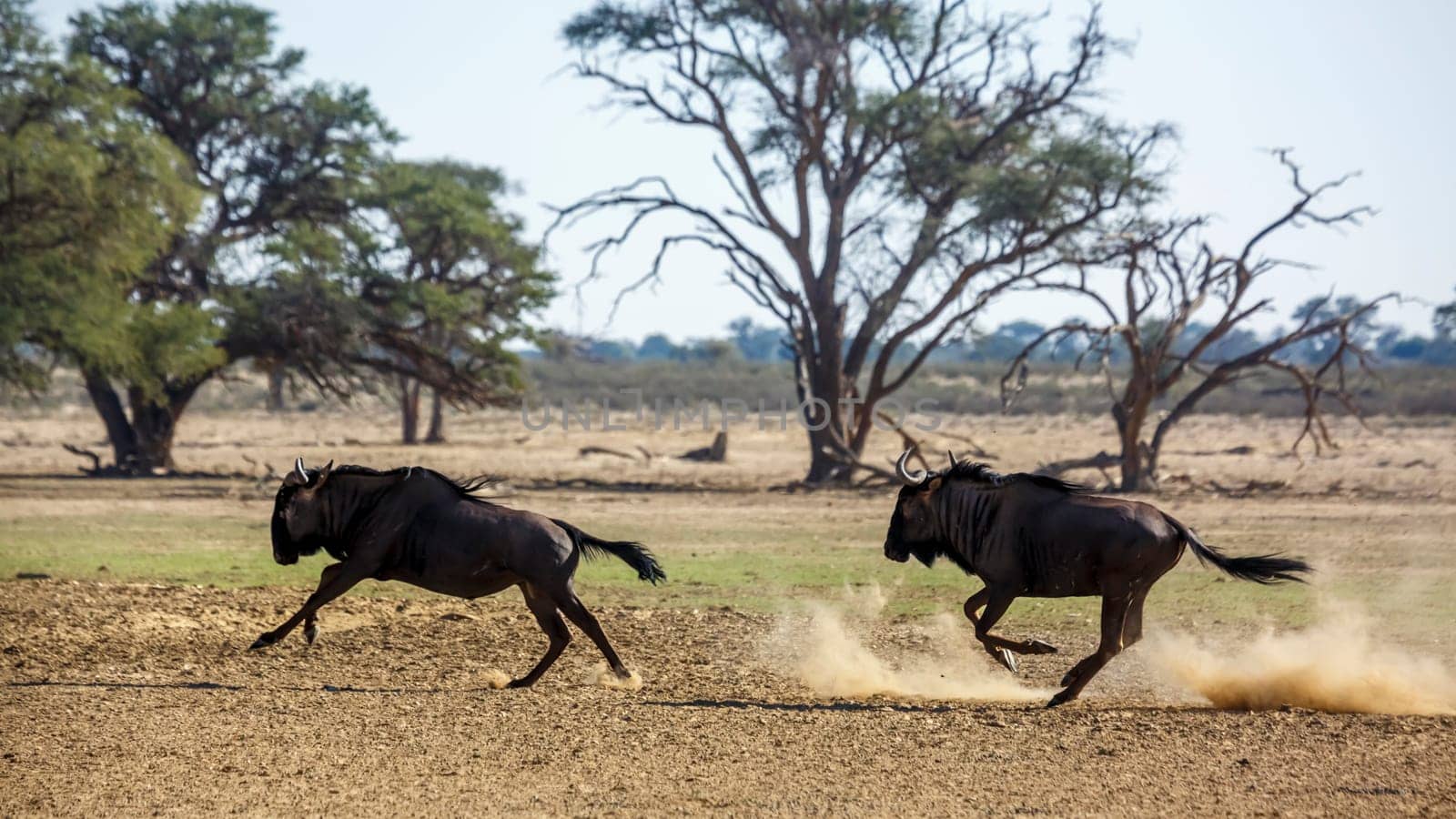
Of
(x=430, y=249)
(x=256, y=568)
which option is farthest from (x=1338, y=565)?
(x=430, y=249)

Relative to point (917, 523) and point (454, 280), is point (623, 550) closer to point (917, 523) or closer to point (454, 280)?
point (917, 523)

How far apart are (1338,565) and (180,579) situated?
11.6 meters

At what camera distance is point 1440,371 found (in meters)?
66.1

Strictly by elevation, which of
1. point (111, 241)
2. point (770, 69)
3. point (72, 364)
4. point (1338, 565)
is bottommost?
point (1338, 565)

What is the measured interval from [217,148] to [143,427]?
6061 mm

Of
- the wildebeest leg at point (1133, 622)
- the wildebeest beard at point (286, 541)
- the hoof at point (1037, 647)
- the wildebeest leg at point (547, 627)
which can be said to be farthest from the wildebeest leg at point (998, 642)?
the wildebeest beard at point (286, 541)

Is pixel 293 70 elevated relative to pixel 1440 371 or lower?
elevated

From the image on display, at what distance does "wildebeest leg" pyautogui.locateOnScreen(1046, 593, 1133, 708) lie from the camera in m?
8.60

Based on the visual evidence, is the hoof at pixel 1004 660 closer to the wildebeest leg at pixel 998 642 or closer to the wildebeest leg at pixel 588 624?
the wildebeest leg at pixel 998 642

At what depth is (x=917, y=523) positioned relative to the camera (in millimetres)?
9383

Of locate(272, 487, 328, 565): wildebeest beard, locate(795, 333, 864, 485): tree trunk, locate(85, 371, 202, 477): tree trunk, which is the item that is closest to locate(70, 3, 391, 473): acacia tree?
locate(85, 371, 202, 477): tree trunk

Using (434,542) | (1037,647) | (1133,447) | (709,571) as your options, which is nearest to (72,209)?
(709,571)

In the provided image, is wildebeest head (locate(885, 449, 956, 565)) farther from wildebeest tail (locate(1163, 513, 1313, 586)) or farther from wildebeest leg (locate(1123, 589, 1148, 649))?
wildebeest tail (locate(1163, 513, 1313, 586))

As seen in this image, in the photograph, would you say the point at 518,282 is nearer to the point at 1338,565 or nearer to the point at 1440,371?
the point at 1338,565
